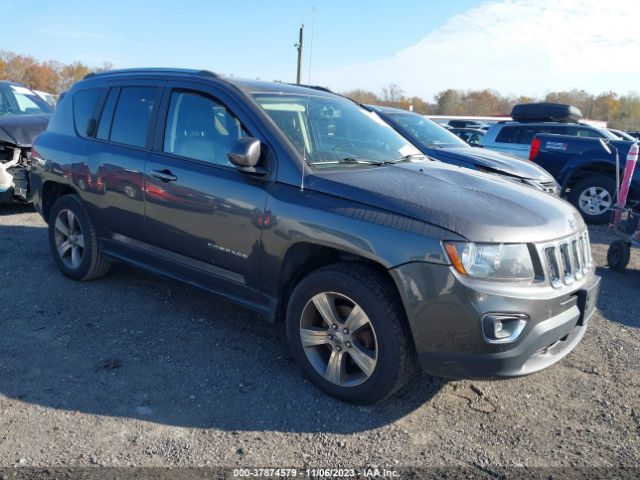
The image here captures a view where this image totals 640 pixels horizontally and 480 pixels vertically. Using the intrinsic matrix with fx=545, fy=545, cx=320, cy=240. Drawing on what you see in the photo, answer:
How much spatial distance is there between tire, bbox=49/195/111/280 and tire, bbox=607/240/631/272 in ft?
18.2

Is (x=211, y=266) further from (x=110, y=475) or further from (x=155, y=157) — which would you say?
(x=110, y=475)

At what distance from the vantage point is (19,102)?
924 centimetres

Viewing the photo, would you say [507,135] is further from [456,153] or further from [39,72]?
[39,72]

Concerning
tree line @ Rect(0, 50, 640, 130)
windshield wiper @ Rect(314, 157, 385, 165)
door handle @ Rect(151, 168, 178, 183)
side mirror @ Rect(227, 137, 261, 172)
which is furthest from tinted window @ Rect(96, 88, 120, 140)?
tree line @ Rect(0, 50, 640, 130)

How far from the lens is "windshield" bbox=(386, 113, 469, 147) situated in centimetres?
763

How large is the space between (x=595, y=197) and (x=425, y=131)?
3.57 meters

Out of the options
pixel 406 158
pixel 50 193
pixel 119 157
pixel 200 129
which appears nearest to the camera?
pixel 200 129

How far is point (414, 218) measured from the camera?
287cm

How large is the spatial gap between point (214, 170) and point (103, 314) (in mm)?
1614

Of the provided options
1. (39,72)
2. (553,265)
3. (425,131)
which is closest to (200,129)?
(553,265)

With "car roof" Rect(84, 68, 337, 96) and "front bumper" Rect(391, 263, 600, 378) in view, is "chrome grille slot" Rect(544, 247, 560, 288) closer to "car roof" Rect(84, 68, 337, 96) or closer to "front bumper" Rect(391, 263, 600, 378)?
"front bumper" Rect(391, 263, 600, 378)

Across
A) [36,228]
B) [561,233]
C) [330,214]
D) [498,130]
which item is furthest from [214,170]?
[498,130]

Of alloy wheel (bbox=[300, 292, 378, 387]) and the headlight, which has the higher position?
the headlight

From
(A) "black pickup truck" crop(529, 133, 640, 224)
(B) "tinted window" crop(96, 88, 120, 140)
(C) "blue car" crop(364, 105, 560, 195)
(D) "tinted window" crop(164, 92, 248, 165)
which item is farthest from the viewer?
(A) "black pickup truck" crop(529, 133, 640, 224)
